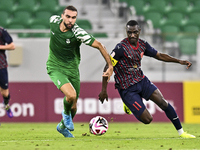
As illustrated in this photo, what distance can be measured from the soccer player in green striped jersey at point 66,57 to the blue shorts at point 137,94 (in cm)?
91

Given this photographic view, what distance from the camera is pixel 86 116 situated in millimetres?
12078

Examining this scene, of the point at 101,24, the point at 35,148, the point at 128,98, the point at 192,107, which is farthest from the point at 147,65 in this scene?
the point at 35,148

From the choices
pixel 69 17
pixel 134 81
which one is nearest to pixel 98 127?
pixel 134 81

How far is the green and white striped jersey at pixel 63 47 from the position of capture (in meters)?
7.08

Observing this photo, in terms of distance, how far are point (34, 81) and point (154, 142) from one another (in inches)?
272

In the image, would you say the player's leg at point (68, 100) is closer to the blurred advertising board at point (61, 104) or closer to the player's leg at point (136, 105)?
the player's leg at point (136, 105)

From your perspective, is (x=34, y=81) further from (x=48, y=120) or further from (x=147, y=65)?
(x=147, y=65)

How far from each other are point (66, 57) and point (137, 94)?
4.51 ft

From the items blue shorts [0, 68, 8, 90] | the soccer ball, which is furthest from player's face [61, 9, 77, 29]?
blue shorts [0, 68, 8, 90]

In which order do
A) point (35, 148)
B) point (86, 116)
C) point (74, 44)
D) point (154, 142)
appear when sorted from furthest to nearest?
point (86, 116) → point (74, 44) → point (154, 142) → point (35, 148)

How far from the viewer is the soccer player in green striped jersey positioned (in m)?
6.95

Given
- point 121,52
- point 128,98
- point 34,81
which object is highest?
point 121,52

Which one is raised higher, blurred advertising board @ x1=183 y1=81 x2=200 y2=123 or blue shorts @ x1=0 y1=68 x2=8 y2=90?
blue shorts @ x1=0 y1=68 x2=8 y2=90

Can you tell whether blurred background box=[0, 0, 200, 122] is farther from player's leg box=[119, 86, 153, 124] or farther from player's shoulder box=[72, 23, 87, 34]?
player's shoulder box=[72, 23, 87, 34]
